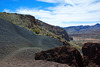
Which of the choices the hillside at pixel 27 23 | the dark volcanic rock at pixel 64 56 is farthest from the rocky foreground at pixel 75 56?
the hillside at pixel 27 23

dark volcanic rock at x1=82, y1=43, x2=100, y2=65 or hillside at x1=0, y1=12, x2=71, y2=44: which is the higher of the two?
hillside at x1=0, y1=12, x2=71, y2=44

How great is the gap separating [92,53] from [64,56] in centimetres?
273

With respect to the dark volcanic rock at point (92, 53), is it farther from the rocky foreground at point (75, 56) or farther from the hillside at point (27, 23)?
the hillside at point (27, 23)

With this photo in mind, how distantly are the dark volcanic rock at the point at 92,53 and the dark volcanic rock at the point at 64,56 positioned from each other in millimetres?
840

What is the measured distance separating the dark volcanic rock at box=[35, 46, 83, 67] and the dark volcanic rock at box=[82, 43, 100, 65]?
840mm

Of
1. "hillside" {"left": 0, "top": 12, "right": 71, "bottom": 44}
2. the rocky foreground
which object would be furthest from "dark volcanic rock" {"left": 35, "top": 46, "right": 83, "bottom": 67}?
"hillside" {"left": 0, "top": 12, "right": 71, "bottom": 44}

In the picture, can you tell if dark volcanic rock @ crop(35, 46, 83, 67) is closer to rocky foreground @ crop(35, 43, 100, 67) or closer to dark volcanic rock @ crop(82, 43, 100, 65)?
rocky foreground @ crop(35, 43, 100, 67)

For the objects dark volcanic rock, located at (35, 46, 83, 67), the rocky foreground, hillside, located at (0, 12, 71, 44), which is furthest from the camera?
hillside, located at (0, 12, 71, 44)

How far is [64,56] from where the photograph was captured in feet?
36.3

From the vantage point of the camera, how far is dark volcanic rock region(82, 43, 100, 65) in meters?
9.90

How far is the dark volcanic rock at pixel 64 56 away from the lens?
10.7 meters

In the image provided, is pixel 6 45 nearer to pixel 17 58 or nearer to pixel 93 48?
pixel 17 58

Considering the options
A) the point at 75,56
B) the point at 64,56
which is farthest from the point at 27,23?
the point at 75,56

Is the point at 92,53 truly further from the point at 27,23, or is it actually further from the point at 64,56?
the point at 27,23
